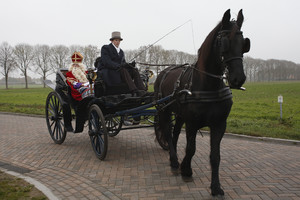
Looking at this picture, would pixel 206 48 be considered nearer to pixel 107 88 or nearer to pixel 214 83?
pixel 214 83

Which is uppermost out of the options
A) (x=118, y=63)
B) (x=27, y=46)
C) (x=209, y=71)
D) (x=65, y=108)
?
(x=27, y=46)

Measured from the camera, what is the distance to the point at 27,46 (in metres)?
61.1

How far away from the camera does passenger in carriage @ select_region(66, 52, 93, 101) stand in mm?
6184

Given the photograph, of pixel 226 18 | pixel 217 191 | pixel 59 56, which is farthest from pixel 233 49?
pixel 59 56

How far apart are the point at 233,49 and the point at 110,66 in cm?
319

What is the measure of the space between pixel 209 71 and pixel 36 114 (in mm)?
11934

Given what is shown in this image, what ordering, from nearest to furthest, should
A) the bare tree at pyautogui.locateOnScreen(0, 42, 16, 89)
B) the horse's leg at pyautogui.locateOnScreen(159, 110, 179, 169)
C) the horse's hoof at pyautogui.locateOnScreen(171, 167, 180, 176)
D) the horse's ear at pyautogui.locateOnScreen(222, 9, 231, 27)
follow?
the horse's ear at pyautogui.locateOnScreen(222, 9, 231, 27) < the horse's hoof at pyautogui.locateOnScreen(171, 167, 180, 176) < the horse's leg at pyautogui.locateOnScreen(159, 110, 179, 169) < the bare tree at pyautogui.locateOnScreen(0, 42, 16, 89)

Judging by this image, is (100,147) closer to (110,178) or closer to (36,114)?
(110,178)

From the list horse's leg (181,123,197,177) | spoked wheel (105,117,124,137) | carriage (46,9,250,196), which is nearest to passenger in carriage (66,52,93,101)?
spoked wheel (105,117,124,137)

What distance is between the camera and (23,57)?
5934 cm

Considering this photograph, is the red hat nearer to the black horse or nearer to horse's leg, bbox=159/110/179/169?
horse's leg, bbox=159/110/179/169

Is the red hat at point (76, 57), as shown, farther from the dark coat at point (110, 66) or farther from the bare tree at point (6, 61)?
the bare tree at point (6, 61)

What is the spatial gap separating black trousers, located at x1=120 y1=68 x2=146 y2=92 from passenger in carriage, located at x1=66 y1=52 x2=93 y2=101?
945 mm

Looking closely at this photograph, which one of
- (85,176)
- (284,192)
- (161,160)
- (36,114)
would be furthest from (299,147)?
(36,114)
